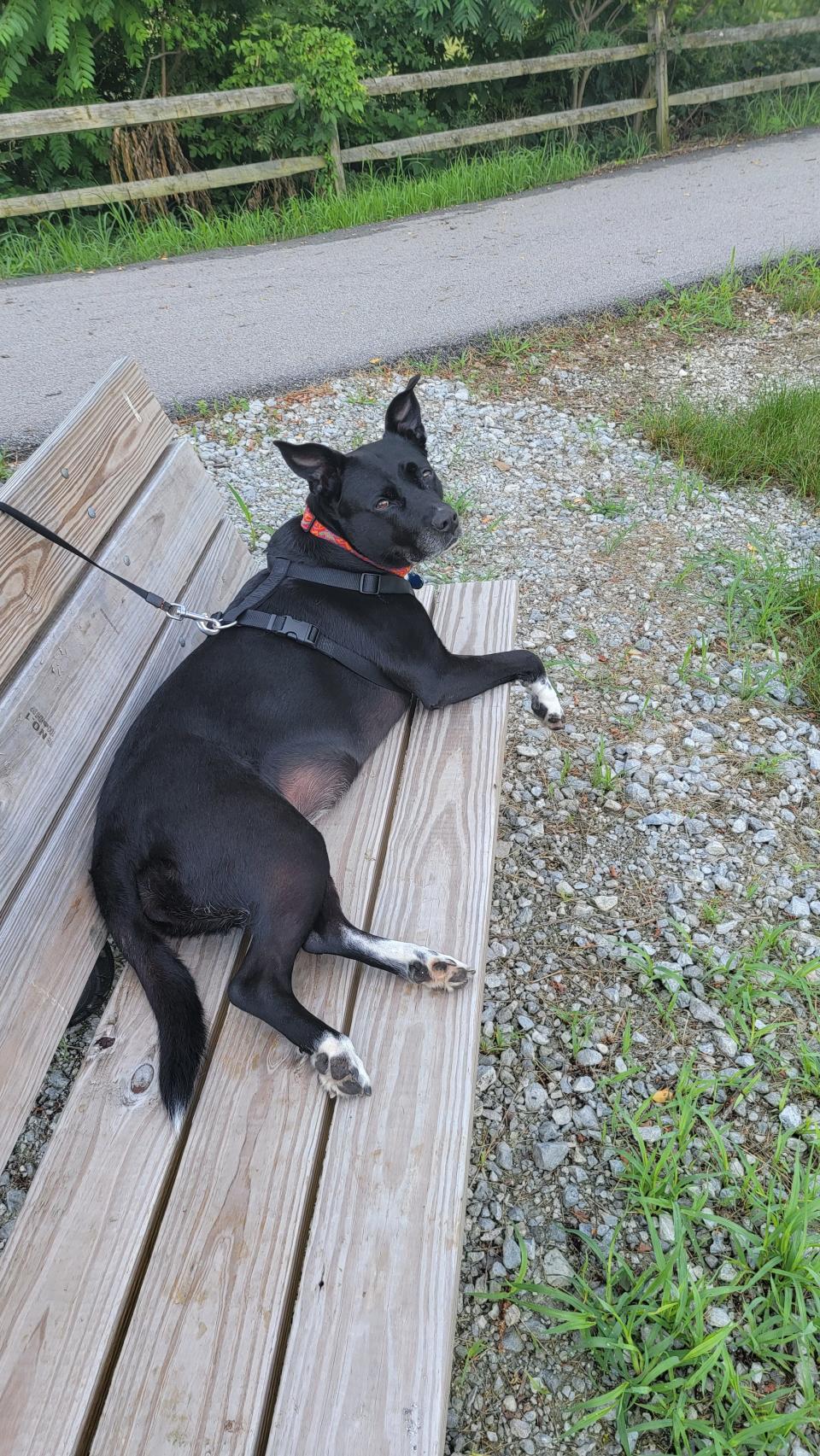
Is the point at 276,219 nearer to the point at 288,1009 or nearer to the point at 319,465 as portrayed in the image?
the point at 319,465

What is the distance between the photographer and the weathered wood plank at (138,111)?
7.33 m

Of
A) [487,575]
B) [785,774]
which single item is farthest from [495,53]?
[785,774]

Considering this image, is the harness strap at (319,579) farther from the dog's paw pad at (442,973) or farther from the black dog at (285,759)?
the dog's paw pad at (442,973)

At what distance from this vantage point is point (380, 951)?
1.83m

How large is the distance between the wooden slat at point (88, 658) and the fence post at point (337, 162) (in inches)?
284

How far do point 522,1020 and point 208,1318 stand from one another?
3.95 feet

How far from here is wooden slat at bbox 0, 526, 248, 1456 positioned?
50.9 inches

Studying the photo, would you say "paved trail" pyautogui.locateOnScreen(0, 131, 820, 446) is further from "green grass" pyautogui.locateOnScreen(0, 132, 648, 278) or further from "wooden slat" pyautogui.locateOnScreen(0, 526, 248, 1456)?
"wooden slat" pyautogui.locateOnScreen(0, 526, 248, 1456)

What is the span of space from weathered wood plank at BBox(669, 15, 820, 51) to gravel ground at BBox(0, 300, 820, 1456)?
6506 mm

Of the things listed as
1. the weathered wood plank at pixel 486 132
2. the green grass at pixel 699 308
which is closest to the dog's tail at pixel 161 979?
the green grass at pixel 699 308

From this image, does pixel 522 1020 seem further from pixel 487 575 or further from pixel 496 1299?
pixel 487 575

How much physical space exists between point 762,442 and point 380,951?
3.58 meters

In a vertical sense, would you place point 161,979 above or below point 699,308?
below

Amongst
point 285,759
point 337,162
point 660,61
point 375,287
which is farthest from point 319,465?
point 660,61
